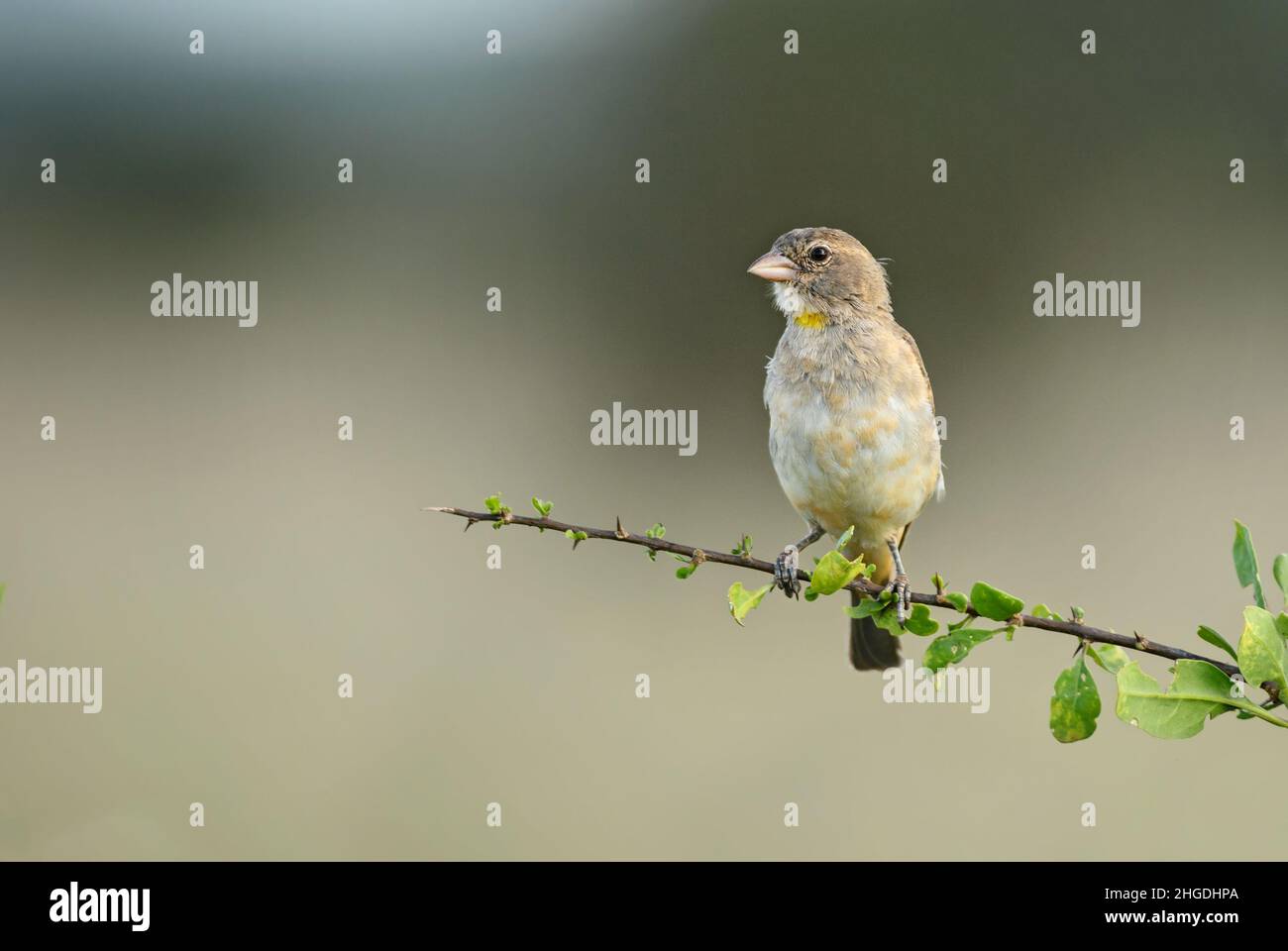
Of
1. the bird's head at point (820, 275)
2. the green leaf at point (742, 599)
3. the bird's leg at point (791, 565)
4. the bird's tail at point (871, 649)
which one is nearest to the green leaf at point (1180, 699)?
the green leaf at point (742, 599)

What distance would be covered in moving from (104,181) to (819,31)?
4512 millimetres

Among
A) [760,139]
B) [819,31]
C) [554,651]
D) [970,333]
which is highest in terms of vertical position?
[819,31]

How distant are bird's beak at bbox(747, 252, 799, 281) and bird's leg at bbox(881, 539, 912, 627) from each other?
0.75m

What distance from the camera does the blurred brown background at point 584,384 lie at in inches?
235

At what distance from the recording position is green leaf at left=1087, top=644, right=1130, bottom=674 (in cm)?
155

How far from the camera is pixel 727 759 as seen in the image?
5.95 meters

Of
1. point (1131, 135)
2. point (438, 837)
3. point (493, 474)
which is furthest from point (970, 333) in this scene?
point (438, 837)

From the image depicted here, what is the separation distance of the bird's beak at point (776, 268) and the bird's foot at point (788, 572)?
0.72 m

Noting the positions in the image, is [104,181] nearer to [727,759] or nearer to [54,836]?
[54,836]

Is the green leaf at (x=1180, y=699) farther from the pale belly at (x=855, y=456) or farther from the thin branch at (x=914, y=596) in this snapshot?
the pale belly at (x=855, y=456)

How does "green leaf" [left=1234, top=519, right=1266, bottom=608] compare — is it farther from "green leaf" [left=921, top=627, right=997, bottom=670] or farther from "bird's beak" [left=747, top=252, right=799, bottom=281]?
"bird's beak" [left=747, top=252, right=799, bottom=281]

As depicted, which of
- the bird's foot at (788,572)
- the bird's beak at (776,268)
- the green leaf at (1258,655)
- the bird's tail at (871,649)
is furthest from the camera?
the bird's tail at (871,649)

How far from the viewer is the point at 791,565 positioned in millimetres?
3094

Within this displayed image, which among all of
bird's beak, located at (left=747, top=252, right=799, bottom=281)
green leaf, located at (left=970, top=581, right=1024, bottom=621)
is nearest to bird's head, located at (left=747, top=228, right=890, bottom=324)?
bird's beak, located at (left=747, top=252, right=799, bottom=281)
